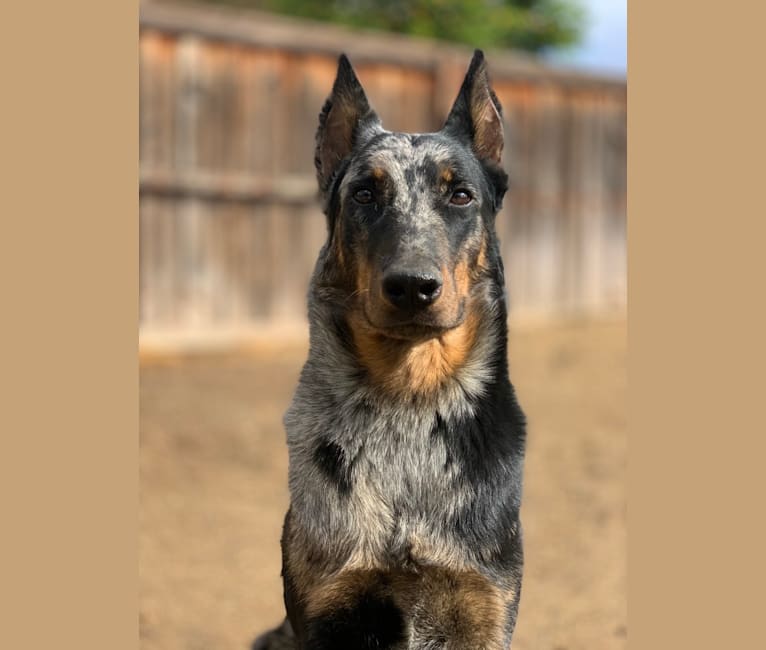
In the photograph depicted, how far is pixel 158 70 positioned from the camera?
436 inches

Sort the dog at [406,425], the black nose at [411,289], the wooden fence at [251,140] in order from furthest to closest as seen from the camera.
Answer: the wooden fence at [251,140] < the dog at [406,425] < the black nose at [411,289]

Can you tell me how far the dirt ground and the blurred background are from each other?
0.08 feet

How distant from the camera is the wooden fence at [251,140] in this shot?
1123cm

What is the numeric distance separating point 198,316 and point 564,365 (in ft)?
14.7

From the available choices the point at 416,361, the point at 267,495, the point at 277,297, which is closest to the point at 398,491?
the point at 416,361

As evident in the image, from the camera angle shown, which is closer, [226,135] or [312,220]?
[226,135]

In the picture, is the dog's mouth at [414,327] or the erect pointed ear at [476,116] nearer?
the dog's mouth at [414,327]

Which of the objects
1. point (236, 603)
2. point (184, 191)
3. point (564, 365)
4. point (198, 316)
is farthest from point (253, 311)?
point (236, 603)

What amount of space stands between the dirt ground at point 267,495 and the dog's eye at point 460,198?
9.11 ft

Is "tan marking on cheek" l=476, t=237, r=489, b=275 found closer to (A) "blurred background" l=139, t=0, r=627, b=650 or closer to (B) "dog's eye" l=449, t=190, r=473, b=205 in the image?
(B) "dog's eye" l=449, t=190, r=473, b=205

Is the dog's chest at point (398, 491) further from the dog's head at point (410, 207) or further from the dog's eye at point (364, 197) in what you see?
the dog's eye at point (364, 197)

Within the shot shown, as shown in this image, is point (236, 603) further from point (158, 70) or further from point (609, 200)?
point (609, 200)

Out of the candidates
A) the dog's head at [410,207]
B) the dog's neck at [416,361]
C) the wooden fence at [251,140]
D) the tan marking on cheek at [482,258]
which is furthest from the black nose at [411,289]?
the wooden fence at [251,140]

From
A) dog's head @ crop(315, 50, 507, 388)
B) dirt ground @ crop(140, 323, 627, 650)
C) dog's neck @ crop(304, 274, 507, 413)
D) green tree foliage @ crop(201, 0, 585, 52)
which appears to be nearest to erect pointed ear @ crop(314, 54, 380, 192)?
dog's head @ crop(315, 50, 507, 388)
